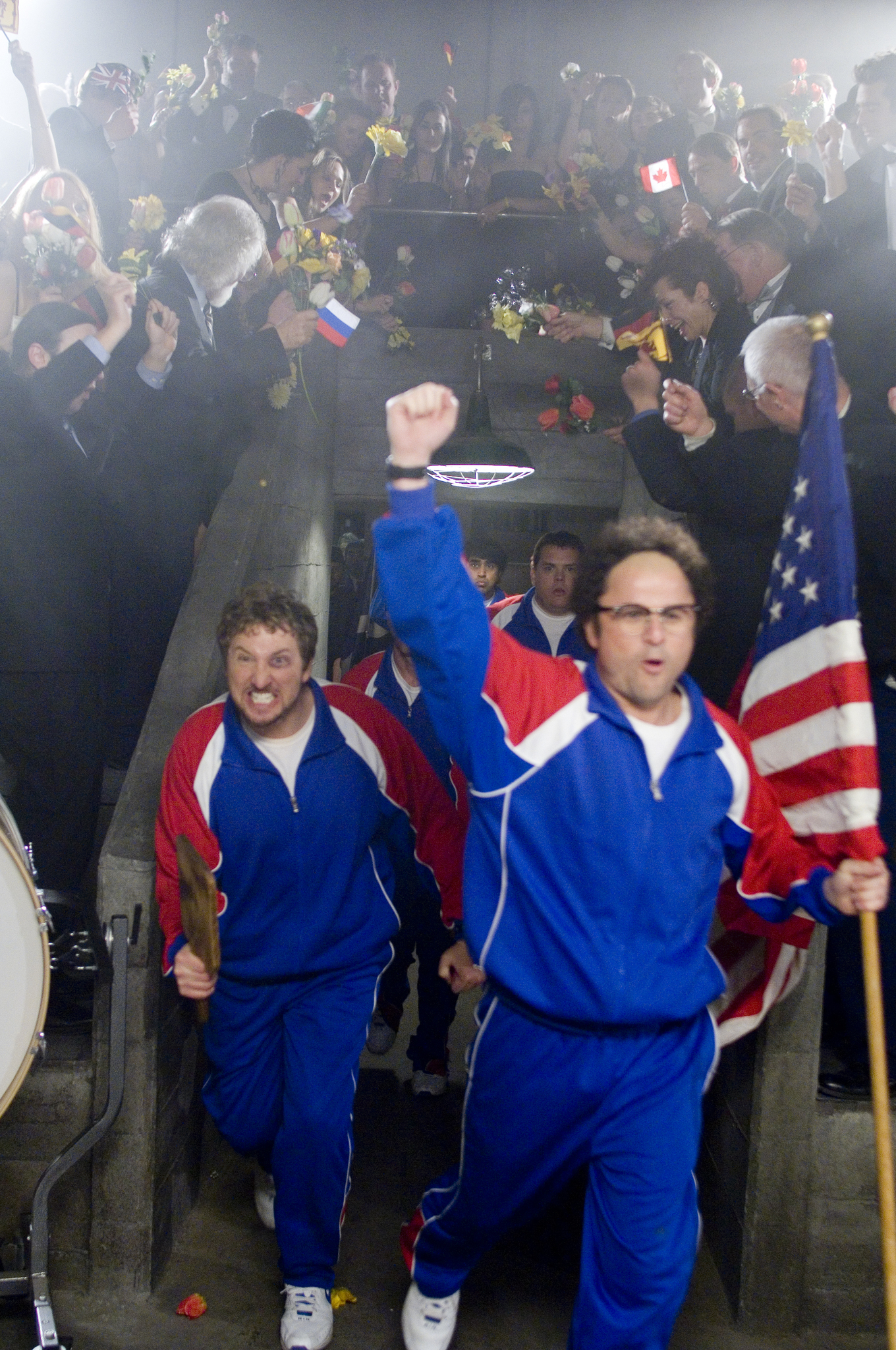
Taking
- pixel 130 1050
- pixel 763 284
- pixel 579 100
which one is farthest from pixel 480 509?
pixel 130 1050

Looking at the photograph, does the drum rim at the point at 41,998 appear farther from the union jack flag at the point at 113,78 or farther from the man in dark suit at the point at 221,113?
the man in dark suit at the point at 221,113

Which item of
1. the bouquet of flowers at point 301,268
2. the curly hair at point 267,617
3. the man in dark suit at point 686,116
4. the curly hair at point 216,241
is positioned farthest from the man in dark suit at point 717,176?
the curly hair at point 267,617

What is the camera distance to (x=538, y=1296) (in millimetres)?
4020

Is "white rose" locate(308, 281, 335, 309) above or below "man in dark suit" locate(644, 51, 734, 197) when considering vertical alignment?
below

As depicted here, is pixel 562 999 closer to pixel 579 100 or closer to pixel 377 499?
pixel 377 499

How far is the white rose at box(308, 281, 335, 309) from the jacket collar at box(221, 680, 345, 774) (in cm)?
296

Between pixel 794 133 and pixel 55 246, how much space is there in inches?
177

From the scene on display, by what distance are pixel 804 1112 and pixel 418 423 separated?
2.49 m

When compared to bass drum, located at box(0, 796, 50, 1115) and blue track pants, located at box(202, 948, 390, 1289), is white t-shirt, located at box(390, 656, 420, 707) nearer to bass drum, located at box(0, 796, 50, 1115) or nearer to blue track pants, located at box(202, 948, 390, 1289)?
blue track pants, located at box(202, 948, 390, 1289)

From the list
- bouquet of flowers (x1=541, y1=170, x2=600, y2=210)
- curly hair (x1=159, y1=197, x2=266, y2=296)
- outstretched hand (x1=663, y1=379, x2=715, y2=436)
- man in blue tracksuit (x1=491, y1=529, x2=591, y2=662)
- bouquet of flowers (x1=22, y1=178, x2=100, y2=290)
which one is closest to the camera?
outstretched hand (x1=663, y1=379, x2=715, y2=436)

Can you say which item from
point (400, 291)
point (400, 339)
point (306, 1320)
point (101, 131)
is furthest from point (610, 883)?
point (101, 131)

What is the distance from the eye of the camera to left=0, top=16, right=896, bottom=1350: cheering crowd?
300 centimetres

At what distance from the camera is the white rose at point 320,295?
6.20 meters

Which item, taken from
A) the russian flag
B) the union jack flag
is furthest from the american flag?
the union jack flag
